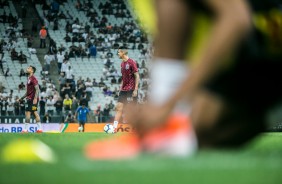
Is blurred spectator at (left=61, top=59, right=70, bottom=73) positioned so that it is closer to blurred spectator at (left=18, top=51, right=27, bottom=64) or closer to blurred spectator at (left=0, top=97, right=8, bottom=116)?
blurred spectator at (left=18, top=51, right=27, bottom=64)

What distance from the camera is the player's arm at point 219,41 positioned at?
160 inches

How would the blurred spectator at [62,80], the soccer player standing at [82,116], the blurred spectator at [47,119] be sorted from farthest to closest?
the blurred spectator at [62,80]
the blurred spectator at [47,119]
the soccer player standing at [82,116]

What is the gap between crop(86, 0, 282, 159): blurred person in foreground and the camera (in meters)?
4.14

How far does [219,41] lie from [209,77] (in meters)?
0.20

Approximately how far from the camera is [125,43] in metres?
46.5

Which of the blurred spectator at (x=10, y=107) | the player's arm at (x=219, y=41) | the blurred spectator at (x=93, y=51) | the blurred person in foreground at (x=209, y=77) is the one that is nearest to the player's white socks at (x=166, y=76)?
the blurred person in foreground at (x=209, y=77)

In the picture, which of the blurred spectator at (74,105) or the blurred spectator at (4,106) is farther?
the blurred spectator at (74,105)

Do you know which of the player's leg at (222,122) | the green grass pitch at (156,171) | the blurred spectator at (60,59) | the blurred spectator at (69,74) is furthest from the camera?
the blurred spectator at (60,59)

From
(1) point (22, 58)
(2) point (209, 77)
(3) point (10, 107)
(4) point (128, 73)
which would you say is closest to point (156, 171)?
(2) point (209, 77)

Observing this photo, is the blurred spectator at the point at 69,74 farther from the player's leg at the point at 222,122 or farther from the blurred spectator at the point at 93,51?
the player's leg at the point at 222,122

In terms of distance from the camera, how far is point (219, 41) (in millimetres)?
4098

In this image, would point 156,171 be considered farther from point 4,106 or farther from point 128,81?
point 4,106

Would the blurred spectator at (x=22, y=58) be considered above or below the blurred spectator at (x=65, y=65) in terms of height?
above

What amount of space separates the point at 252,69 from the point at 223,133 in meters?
0.46
